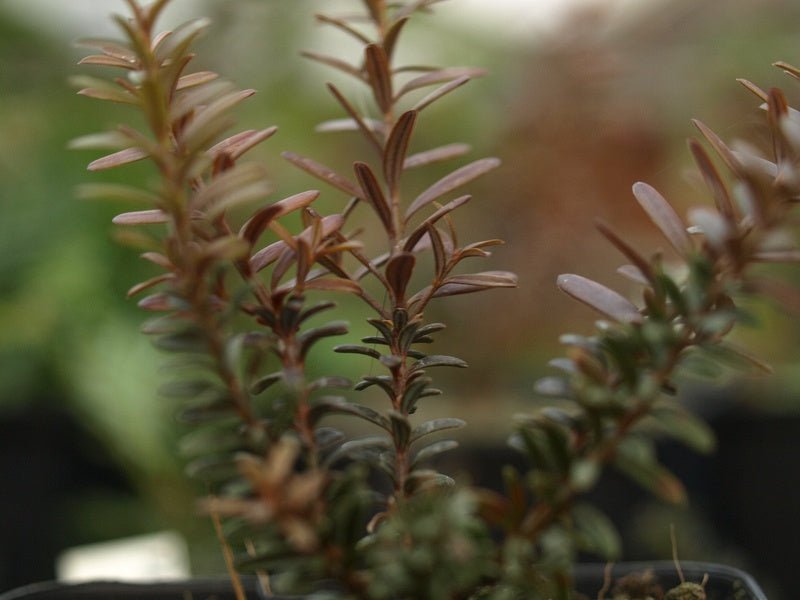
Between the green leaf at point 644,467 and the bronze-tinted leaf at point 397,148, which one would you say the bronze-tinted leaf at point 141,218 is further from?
the green leaf at point 644,467

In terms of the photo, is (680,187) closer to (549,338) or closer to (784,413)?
(549,338)

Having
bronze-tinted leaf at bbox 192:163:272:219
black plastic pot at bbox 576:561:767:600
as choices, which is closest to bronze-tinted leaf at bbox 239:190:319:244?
bronze-tinted leaf at bbox 192:163:272:219

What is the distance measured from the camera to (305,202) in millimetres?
534

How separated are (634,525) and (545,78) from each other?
1.22 meters

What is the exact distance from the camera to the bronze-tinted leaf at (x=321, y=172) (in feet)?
1.88

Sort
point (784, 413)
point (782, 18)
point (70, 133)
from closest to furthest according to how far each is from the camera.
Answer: point (784, 413) → point (70, 133) → point (782, 18)

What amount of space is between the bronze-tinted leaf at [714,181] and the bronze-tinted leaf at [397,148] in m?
0.17

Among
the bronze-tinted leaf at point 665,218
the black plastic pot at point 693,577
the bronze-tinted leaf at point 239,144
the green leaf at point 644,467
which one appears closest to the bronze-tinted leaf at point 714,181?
the bronze-tinted leaf at point 665,218

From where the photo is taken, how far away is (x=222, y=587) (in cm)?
79

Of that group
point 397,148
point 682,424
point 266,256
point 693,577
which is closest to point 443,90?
point 397,148

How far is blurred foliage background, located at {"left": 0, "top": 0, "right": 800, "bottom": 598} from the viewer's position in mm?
2152

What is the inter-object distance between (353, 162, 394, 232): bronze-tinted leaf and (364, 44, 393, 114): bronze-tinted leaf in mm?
70

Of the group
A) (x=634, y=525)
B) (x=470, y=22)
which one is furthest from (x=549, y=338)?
(x=470, y=22)

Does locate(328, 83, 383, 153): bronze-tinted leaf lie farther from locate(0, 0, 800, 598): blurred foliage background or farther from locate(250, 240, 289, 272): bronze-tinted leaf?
locate(0, 0, 800, 598): blurred foliage background
